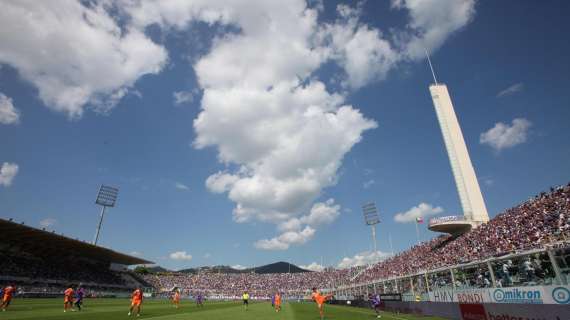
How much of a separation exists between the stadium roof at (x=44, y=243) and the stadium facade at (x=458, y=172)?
60.5 m

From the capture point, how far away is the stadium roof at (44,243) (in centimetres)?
4674

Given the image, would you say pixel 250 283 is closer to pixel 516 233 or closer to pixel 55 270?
pixel 55 270

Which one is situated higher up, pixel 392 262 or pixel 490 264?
pixel 392 262

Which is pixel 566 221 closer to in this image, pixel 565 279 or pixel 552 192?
pixel 552 192

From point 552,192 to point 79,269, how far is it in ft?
251

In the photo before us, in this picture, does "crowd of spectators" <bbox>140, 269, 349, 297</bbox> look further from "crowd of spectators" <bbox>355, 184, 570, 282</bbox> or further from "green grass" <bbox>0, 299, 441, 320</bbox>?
"green grass" <bbox>0, 299, 441, 320</bbox>

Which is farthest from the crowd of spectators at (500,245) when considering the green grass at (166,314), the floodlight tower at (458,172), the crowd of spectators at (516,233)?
the green grass at (166,314)

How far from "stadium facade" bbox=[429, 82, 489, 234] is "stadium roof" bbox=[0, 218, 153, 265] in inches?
2383

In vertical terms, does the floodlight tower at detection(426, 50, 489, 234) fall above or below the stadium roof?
above

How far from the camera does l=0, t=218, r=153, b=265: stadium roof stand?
46.7 meters

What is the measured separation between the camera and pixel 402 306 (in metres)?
28.7

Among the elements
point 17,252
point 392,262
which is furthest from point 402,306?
point 17,252

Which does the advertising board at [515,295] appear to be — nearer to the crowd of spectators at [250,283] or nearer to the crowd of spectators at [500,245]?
the crowd of spectators at [500,245]

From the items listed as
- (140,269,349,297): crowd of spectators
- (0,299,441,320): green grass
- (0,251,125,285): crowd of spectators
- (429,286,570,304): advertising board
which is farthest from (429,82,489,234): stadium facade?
(0,251,125,285): crowd of spectators
